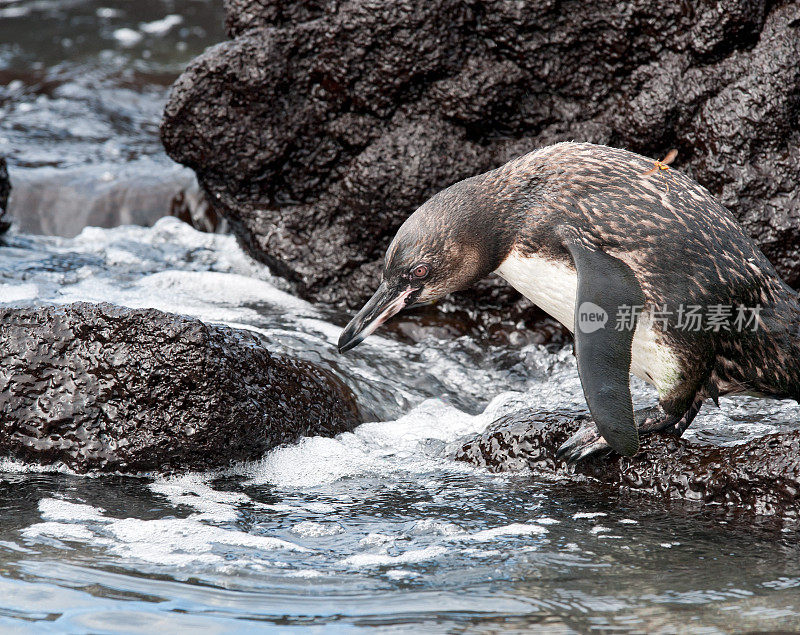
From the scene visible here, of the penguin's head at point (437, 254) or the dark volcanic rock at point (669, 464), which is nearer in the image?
the dark volcanic rock at point (669, 464)

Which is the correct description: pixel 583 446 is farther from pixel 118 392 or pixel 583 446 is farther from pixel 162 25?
pixel 162 25

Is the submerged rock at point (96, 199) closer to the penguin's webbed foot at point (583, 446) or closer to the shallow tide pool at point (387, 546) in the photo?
the shallow tide pool at point (387, 546)

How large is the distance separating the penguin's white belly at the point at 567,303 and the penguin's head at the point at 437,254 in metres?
0.14

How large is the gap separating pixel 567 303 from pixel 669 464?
0.78 m

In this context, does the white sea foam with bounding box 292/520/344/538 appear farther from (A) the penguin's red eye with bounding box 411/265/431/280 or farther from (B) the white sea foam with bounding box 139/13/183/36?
(B) the white sea foam with bounding box 139/13/183/36

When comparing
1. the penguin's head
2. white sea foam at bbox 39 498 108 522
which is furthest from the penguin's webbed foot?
white sea foam at bbox 39 498 108 522

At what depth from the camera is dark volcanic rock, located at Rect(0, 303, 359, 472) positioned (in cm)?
381

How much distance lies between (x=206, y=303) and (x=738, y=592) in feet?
14.4

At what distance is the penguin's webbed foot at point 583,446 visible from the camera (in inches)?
141

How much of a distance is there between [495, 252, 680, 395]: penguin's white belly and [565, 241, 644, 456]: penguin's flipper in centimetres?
13

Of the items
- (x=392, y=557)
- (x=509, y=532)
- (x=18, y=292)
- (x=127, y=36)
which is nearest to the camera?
(x=392, y=557)

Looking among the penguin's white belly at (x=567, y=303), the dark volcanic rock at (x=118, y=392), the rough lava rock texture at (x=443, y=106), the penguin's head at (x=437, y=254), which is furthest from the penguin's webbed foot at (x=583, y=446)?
the rough lava rock texture at (x=443, y=106)

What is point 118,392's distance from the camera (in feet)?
12.6

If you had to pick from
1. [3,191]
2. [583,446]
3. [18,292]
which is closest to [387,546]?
[583,446]
